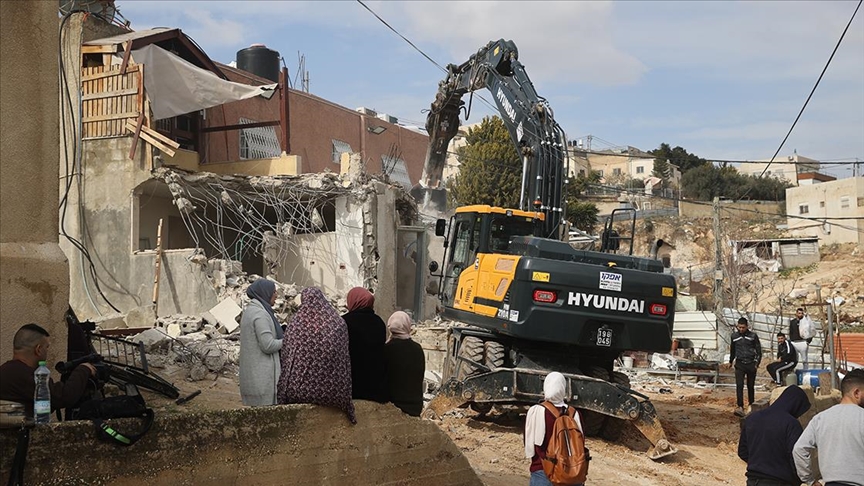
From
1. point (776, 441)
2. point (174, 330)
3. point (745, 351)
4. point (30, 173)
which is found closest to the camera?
point (30, 173)

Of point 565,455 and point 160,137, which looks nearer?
point 565,455

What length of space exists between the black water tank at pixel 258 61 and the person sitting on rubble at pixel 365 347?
22.5 m

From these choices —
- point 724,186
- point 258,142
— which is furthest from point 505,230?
point 724,186

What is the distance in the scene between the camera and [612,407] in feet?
33.4

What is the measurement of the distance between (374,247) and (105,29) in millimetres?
8779

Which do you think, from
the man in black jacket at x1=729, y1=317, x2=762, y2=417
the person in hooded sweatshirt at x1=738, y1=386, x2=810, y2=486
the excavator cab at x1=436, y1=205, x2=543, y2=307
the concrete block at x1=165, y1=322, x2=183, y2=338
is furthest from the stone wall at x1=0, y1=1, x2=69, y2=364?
the man in black jacket at x1=729, y1=317, x2=762, y2=417

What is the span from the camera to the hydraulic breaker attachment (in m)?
10.2

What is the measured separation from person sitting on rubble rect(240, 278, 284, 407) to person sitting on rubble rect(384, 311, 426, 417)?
88cm

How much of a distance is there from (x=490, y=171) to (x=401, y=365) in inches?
1409

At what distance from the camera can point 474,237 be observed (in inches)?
477

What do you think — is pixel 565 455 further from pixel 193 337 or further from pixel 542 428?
pixel 193 337

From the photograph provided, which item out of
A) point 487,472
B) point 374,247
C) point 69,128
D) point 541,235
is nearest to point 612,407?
point 487,472

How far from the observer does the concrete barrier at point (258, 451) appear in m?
4.28

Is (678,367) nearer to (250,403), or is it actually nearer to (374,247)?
(374,247)
